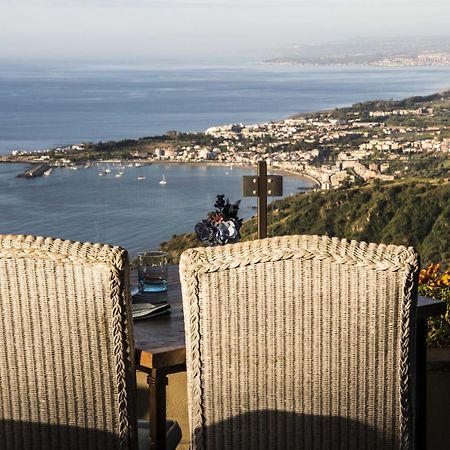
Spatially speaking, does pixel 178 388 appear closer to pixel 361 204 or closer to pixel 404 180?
pixel 361 204

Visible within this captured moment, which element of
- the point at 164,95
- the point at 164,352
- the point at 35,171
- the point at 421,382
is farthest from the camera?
the point at 164,95

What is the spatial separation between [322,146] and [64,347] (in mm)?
7275

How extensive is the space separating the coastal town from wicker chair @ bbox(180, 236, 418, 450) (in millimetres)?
4366

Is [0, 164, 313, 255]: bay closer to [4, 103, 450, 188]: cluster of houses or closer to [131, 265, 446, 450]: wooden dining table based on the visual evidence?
[4, 103, 450, 188]: cluster of houses

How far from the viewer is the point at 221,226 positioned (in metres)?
2.87

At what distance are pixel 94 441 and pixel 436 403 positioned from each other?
1774 millimetres

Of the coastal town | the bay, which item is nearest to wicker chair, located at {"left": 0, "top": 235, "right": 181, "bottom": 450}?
the bay

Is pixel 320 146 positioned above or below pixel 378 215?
above

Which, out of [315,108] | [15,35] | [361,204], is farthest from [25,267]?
[315,108]

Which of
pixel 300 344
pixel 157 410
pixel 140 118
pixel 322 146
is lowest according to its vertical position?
pixel 322 146

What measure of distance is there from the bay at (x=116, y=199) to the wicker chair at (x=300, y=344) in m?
3.72

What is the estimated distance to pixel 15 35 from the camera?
970 centimetres

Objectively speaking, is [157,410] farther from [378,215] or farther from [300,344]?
[378,215]

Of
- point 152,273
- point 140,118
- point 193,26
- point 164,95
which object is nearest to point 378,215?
point 152,273
